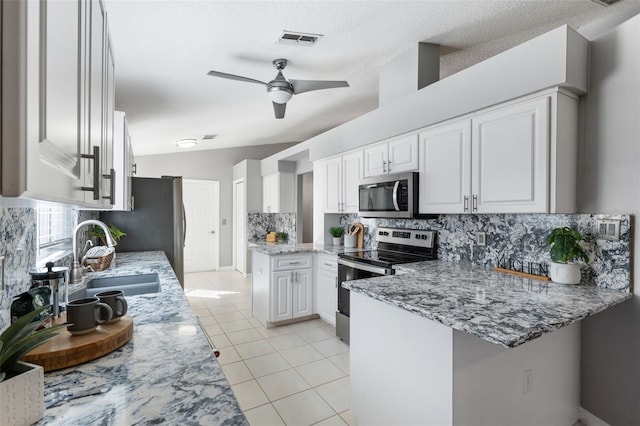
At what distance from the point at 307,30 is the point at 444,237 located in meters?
2.03

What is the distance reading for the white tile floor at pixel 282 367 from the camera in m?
2.13

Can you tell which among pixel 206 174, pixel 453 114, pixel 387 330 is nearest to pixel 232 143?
pixel 206 174

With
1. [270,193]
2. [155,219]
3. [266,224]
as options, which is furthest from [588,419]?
[266,224]

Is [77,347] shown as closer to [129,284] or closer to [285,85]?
[129,284]

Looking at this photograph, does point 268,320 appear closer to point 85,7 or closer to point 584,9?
point 85,7

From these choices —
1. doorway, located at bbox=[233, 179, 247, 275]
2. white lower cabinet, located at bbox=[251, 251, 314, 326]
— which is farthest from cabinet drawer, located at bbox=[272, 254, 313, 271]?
doorway, located at bbox=[233, 179, 247, 275]

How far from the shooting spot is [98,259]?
7.72 feet

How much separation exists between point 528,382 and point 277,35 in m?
2.58

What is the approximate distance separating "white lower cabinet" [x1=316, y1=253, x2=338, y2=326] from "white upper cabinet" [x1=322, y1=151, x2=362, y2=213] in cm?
64

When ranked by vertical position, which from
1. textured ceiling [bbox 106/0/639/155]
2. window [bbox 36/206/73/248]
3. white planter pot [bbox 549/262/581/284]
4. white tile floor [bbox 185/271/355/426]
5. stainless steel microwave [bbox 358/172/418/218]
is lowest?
white tile floor [bbox 185/271/355/426]

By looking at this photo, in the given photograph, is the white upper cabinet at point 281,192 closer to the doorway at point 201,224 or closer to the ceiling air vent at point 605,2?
the doorway at point 201,224

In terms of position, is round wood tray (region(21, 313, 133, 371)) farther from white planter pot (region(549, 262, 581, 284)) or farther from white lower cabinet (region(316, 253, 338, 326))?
white lower cabinet (region(316, 253, 338, 326))

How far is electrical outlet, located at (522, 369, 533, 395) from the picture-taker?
1622 millimetres

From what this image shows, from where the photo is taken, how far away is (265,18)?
6.70 feet
